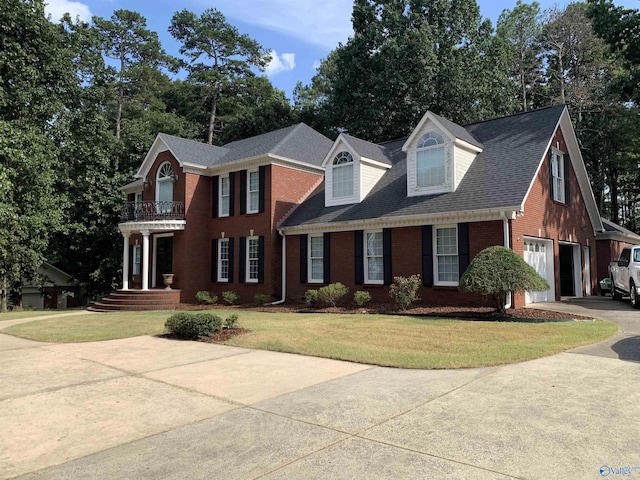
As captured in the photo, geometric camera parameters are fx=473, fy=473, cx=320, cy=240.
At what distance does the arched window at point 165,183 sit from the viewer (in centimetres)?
2367

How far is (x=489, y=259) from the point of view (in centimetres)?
1284

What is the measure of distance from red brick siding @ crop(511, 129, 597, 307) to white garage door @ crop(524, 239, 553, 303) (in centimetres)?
36

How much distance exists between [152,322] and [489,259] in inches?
402

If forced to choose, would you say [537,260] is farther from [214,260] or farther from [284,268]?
[214,260]

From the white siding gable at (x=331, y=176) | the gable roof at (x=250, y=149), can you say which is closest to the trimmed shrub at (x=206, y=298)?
the gable roof at (x=250, y=149)

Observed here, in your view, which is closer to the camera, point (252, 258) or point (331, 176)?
point (331, 176)

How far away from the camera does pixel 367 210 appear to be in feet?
60.1

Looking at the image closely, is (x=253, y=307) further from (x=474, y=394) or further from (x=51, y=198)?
(x=474, y=394)

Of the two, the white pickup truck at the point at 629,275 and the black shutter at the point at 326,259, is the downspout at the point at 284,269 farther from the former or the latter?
the white pickup truck at the point at 629,275

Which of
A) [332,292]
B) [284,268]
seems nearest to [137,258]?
[284,268]

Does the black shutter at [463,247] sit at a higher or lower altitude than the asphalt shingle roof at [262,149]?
lower

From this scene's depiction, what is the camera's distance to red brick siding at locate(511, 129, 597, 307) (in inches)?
594

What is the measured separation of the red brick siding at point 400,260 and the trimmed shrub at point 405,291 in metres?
0.75

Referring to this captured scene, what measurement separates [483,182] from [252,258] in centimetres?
1074
